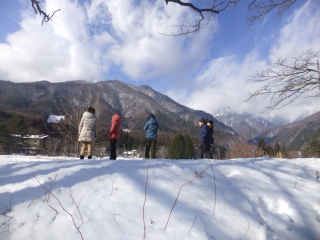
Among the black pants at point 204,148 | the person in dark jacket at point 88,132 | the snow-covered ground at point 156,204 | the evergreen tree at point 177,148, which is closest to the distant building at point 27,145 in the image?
the person in dark jacket at point 88,132

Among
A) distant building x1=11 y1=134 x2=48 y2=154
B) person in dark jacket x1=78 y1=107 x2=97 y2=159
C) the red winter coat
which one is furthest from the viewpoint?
distant building x1=11 y1=134 x2=48 y2=154

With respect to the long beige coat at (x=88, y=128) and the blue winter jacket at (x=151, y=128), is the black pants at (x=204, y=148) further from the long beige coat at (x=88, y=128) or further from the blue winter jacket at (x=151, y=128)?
the long beige coat at (x=88, y=128)

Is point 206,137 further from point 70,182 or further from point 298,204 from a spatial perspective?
point 70,182

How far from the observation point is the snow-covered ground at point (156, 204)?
236 centimetres

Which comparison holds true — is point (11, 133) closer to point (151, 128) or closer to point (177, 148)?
point (151, 128)

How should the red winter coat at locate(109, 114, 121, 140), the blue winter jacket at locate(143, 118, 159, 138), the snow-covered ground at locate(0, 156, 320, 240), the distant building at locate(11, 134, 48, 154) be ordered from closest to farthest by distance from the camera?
the snow-covered ground at locate(0, 156, 320, 240) → the red winter coat at locate(109, 114, 121, 140) → the blue winter jacket at locate(143, 118, 159, 138) → the distant building at locate(11, 134, 48, 154)

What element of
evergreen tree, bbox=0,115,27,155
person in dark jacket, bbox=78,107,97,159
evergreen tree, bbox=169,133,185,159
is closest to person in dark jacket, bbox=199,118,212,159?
person in dark jacket, bbox=78,107,97,159

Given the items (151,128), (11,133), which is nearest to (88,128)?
(151,128)

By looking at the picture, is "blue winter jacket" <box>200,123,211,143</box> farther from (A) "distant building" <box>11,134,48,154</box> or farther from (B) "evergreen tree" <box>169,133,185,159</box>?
(B) "evergreen tree" <box>169,133,185,159</box>

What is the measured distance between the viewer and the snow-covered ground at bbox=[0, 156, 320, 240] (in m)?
2.36

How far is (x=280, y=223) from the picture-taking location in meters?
2.77

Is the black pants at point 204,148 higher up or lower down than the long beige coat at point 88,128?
lower down

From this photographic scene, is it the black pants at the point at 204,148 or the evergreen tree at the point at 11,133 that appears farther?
the evergreen tree at the point at 11,133

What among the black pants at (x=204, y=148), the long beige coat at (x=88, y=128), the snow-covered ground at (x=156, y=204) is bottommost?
the snow-covered ground at (x=156, y=204)
